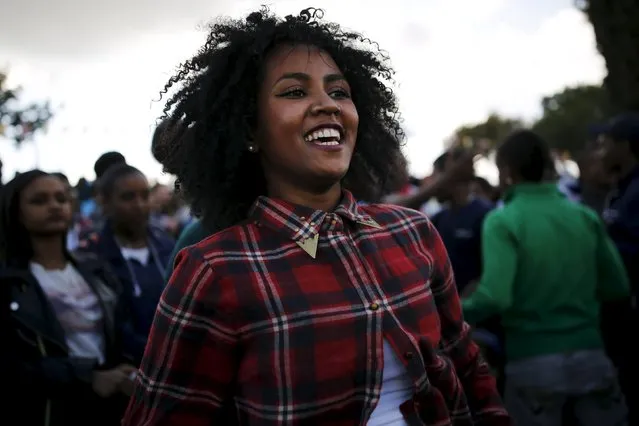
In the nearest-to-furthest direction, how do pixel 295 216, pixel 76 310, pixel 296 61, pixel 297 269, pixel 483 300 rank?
pixel 297 269 → pixel 295 216 → pixel 296 61 → pixel 483 300 → pixel 76 310

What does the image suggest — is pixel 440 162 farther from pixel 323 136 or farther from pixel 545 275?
pixel 323 136

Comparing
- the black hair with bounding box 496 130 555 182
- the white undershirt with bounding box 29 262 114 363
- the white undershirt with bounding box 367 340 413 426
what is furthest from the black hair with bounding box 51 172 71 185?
the white undershirt with bounding box 367 340 413 426

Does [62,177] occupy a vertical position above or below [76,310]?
above

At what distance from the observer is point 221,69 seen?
2082 millimetres

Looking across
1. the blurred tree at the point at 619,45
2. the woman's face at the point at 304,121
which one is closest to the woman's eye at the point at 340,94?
the woman's face at the point at 304,121

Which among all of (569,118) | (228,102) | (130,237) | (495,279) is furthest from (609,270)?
(569,118)

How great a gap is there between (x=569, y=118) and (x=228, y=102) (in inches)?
2283

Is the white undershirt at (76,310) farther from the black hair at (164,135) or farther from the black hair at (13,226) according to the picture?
the black hair at (164,135)

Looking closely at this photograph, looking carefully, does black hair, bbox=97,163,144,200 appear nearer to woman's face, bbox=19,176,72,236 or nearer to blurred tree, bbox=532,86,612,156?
woman's face, bbox=19,176,72,236

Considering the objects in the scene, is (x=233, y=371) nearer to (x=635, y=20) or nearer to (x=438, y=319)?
(x=438, y=319)

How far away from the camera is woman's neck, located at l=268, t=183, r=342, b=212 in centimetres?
203

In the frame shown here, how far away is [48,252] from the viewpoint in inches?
142

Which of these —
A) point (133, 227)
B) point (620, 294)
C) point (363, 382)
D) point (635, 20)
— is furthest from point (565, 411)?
point (635, 20)

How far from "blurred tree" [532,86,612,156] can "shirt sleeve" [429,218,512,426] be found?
5263 cm
